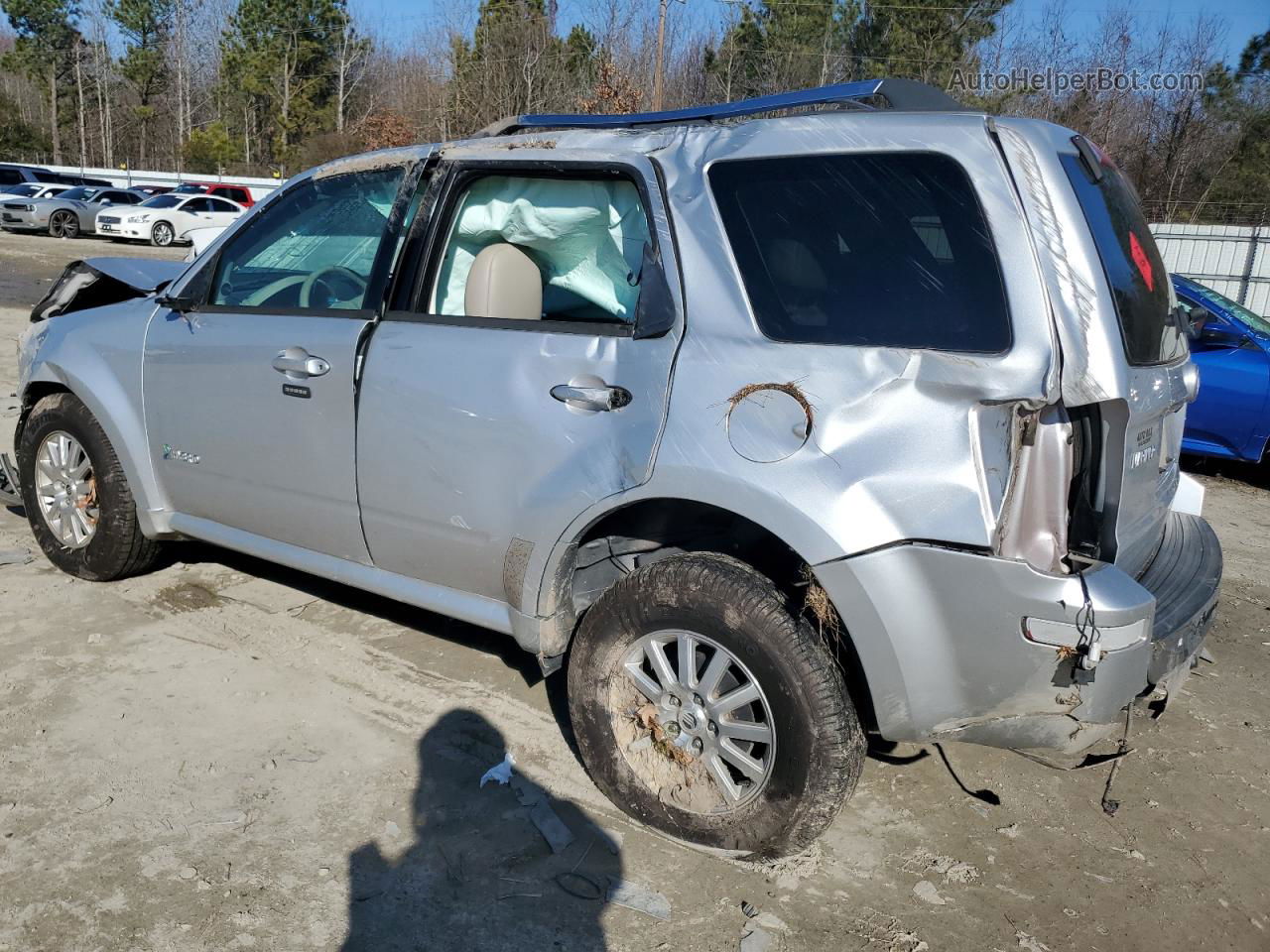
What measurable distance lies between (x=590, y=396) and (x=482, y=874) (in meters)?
1.37

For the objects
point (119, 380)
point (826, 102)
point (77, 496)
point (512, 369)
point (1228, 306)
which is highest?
point (826, 102)

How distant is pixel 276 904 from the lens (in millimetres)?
2777

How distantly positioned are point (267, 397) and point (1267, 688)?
413 cm

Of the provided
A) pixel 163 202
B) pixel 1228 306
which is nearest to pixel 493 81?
pixel 163 202

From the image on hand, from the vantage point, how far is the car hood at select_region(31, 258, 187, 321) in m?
4.64

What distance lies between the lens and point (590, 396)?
304 cm

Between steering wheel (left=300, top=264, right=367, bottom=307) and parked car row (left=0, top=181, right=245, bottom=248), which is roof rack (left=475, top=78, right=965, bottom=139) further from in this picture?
parked car row (left=0, top=181, right=245, bottom=248)

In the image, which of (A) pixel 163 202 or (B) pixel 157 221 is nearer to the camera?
(B) pixel 157 221

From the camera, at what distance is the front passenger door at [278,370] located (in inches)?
144

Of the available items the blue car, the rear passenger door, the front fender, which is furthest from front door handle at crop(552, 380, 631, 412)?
the blue car

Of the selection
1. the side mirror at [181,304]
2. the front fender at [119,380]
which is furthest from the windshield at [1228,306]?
the front fender at [119,380]

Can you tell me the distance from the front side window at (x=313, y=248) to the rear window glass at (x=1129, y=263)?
2226 millimetres

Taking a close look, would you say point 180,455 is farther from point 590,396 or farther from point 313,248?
point 590,396

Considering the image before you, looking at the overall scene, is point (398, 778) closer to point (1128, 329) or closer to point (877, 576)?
point (877, 576)
